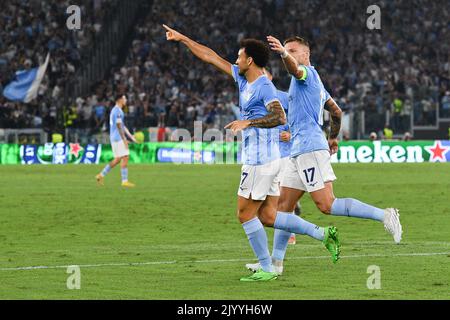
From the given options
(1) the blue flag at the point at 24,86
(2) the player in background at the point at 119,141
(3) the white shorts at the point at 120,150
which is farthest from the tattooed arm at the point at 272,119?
(1) the blue flag at the point at 24,86

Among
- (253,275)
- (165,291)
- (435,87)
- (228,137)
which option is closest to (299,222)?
(253,275)

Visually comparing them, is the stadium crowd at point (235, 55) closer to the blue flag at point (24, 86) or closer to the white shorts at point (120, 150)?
the blue flag at point (24, 86)

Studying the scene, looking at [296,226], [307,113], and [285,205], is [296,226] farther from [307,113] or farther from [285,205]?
[307,113]

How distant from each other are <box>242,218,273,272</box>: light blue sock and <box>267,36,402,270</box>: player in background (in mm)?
1014

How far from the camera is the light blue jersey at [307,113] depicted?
42.9ft

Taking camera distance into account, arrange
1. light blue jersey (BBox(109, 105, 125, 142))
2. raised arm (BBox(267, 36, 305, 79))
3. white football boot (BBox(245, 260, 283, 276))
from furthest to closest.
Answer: light blue jersey (BBox(109, 105, 125, 142)), white football boot (BBox(245, 260, 283, 276)), raised arm (BBox(267, 36, 305, 79))

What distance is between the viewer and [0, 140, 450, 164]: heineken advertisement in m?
45.4

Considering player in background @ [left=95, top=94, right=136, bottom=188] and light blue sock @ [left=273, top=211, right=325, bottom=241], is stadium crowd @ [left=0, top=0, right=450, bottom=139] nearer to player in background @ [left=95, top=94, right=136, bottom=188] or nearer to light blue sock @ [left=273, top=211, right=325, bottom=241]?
player in background @ [left=95, top=94, right=136, bottom=188]

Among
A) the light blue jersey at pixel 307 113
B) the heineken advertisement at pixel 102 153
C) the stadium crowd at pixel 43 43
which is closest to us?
the light blue jersey at pixel 307 113

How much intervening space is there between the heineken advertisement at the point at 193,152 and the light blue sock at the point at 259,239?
32790 millimetres

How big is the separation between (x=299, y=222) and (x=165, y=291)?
1941 mm

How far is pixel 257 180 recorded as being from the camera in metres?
12.2

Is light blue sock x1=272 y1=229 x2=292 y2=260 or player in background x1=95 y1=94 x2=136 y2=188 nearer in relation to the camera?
light blue sock x1=272 y1=229 x2=292 y2=260

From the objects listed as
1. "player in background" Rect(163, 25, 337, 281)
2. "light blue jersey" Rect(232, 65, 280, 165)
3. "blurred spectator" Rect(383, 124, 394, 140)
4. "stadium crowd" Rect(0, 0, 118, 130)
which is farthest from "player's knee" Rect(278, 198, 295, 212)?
"stadium crowd" Rect(0, 0, 118, 130)
